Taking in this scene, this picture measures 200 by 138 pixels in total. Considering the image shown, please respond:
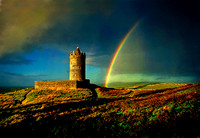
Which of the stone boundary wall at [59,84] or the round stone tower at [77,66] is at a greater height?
the round stone tower at [77,66]

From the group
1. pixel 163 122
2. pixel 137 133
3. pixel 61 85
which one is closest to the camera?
pixel 137 133

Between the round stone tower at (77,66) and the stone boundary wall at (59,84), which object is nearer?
the stone boundary wall at (59,84)

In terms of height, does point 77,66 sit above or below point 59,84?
above

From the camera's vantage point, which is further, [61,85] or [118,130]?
[61,85]

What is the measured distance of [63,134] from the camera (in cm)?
919

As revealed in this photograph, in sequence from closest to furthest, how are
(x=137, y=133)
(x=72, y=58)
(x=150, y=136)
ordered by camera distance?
(x=150, y=136) < (x=137, y=133) < (x=72, y=58)

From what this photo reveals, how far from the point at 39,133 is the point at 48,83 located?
34.1 m

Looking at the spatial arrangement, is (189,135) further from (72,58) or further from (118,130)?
(72,58)

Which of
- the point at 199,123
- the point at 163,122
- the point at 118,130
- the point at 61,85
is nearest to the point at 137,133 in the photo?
the point at 118,130

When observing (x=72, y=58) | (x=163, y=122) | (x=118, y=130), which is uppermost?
(x=72, y=58)

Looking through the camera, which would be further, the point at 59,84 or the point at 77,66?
the point at 77,66

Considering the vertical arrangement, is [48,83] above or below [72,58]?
below

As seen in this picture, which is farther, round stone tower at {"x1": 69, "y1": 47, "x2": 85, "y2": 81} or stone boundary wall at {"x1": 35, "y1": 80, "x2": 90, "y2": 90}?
round stone tower at {"x1": 69, "y1": 47, "x2": 85, "y2": 81}

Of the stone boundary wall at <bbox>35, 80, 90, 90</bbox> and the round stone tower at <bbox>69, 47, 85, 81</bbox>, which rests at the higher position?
the round stone tower at <bbox>69, 47, 85, 81</bbox>
